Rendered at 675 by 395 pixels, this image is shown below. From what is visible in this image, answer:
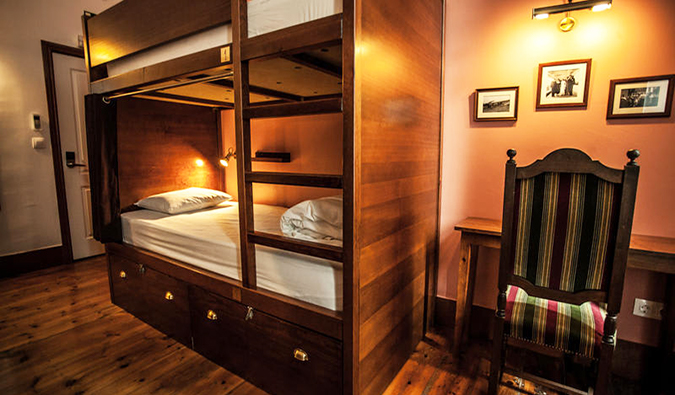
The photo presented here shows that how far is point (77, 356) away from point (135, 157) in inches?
62.4

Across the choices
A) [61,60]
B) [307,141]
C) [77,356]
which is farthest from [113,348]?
[61,60]

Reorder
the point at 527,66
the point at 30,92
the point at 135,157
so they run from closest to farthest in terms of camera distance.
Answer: the point at 527,66, the point at 135,157, the point at 30,92

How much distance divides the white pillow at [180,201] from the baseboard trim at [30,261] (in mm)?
1418

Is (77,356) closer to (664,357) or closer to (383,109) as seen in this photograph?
(383,109)

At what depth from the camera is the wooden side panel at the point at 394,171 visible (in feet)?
4.39

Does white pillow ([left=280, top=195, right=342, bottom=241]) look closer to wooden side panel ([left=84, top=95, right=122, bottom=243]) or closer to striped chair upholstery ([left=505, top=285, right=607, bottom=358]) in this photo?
striped chair upholstery ([left=505, top=285, right=607, bottom=358])

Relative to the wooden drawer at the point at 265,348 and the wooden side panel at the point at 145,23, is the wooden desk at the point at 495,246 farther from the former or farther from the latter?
the wooden side panel at the point at 145,23

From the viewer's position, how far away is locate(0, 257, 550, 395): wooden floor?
1.73 m

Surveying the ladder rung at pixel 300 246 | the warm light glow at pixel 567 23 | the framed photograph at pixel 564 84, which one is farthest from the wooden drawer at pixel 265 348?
the warm light glow at pixel 567 23

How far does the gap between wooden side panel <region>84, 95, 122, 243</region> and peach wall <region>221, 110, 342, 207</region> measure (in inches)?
46.7

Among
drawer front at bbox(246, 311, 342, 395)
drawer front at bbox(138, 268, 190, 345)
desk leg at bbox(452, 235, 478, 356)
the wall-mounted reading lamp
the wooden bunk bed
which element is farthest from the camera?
drawer front at bbox(138, 268, 190, 345)

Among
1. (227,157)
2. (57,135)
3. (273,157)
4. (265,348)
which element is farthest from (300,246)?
(57,135)

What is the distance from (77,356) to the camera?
1997 millimetres

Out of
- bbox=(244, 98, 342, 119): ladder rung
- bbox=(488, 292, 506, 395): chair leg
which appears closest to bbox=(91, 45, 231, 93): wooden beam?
bbox=(244, 98, 342, 119): ladder rung
